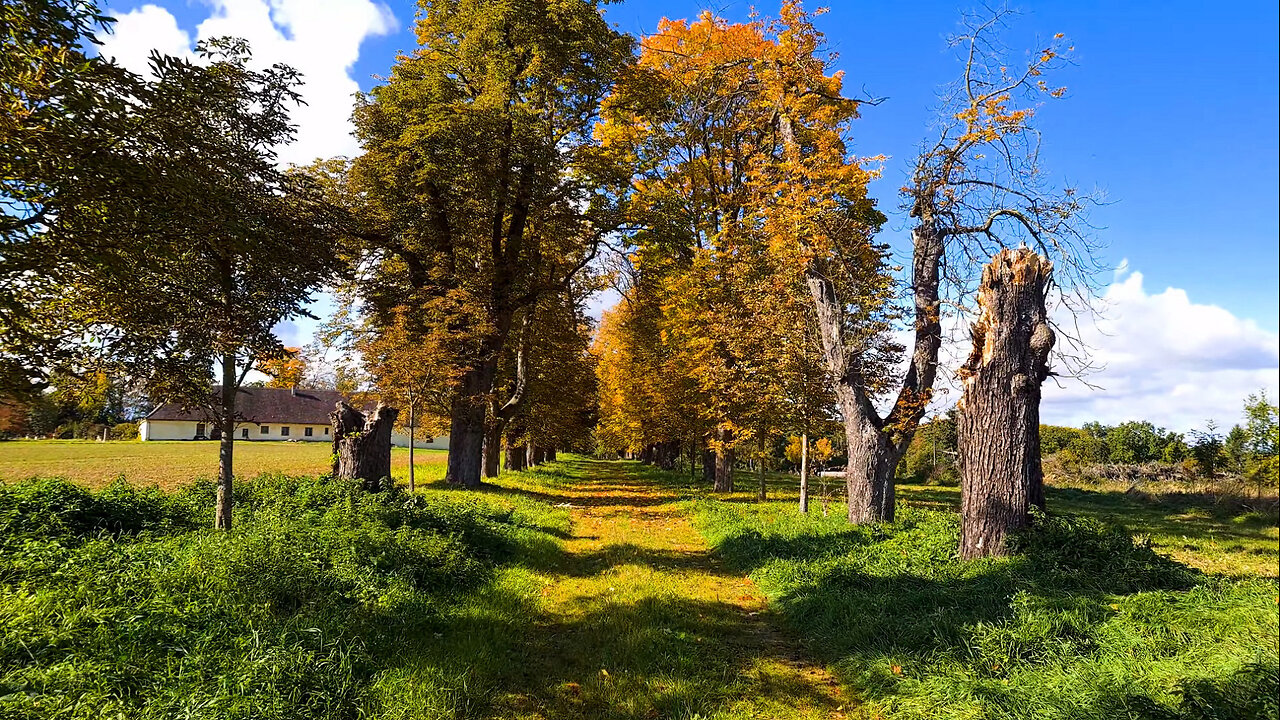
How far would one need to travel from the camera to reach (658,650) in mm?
5562

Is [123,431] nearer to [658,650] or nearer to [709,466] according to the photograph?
[709,466]

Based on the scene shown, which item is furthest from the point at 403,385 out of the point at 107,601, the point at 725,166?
the point at 725,166

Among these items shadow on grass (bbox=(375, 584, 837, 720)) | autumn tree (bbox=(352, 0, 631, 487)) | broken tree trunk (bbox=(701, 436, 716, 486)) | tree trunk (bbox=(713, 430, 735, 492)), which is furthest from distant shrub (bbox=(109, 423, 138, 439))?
shadow on grass (bbox=(375, 584, 837, 720))

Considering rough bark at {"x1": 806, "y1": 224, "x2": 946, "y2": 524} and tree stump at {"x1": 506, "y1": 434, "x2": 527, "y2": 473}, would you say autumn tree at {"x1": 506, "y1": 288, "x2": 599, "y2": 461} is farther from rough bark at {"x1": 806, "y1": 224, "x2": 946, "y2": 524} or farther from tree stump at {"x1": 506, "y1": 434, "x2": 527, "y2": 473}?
rough bark at {"x1": 806, "y1": 224, "x2": 946, "y2": 524}

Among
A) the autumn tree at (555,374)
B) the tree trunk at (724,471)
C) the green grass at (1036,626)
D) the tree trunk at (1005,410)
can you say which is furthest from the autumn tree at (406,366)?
the tree trunk at (1005,410)

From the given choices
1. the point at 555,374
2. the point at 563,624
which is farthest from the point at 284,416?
the point at 563,624

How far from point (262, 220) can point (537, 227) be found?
11.5 m

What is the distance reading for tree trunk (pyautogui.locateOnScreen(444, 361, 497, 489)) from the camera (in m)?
17.5

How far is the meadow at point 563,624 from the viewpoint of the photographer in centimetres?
384

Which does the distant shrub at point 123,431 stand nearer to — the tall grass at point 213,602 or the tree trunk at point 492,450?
the tree trunk at point 492,450

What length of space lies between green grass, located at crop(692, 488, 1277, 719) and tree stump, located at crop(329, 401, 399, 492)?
749 centimetres

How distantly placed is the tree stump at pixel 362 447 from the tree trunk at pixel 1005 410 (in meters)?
10.1

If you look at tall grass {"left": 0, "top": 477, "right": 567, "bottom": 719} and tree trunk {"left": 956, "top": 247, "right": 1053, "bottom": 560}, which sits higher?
tree trunk {"left": 956, "top": 247, "right": 1053, "bottom": 560}

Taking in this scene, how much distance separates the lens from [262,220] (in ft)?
25.3
